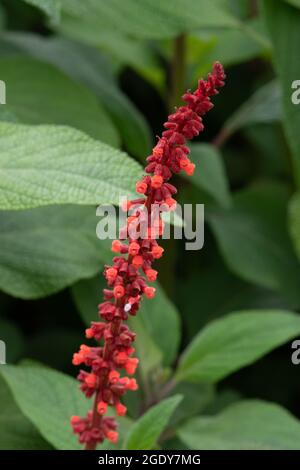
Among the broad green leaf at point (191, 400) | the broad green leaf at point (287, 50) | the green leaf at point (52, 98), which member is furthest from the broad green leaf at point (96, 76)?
the broad green leaf at point (191, 400)

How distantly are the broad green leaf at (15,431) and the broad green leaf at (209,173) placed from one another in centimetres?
45

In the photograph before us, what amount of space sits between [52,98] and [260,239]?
0.45 m

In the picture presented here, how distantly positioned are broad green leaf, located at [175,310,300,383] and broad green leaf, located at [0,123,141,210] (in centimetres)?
35

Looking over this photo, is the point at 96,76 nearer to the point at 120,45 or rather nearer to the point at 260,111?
the point at 120,45

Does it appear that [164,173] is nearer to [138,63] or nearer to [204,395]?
[204,395]

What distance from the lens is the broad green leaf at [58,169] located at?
747 mm

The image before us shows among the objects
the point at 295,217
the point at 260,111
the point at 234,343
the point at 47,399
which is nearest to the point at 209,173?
the point at 295,217

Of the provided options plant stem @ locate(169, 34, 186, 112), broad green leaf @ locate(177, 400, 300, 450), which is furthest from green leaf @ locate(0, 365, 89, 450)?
plant stem @ locate(169, 34, 186, 112)

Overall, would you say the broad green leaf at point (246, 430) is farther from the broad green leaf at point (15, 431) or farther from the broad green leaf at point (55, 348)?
the broad green leaf at point (55, 348)

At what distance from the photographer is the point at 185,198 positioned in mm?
1474

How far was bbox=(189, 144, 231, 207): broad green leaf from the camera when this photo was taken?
4.28 feet

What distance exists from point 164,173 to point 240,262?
0.74m

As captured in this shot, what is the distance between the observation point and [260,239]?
58.1 inches

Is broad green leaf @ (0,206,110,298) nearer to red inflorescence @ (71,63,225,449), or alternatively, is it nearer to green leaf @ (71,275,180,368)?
green leaf @ (71,275,180,368)
